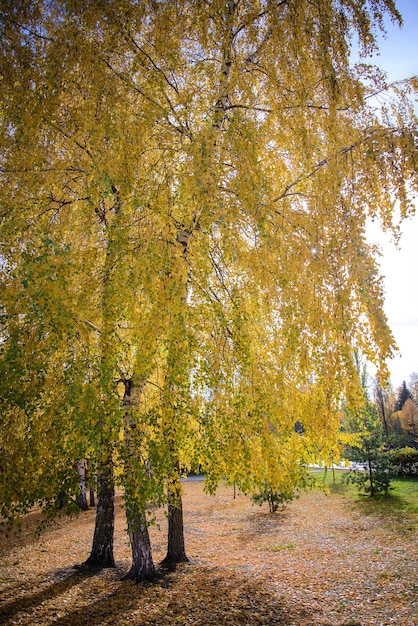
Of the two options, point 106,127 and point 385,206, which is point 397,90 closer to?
point 385,206

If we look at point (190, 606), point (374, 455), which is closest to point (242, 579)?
point (190, 606)

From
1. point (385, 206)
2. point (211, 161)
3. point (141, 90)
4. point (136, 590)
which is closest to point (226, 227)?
point (211, 161)

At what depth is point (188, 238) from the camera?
13.4ft

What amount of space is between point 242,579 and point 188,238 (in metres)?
6.46

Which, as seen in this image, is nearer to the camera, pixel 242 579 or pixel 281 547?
pixel 242 579

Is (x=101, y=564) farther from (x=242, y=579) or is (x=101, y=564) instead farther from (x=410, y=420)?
(x=410, y=420)

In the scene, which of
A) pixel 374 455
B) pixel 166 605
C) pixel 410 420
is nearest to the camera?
pixel 166 605

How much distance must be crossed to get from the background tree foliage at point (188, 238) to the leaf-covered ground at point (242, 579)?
2.21m

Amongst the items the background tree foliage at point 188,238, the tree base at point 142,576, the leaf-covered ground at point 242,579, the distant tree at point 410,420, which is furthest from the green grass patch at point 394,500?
the distant tree at point 410,420

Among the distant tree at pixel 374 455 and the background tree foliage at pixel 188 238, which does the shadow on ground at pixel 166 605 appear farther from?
the distant tree at pixel 374 455

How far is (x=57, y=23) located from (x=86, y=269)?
3.07 metres

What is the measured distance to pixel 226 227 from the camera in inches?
147

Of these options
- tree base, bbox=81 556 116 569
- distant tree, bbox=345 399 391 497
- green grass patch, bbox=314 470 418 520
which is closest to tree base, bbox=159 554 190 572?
tree base, bbox=81 556 116 569

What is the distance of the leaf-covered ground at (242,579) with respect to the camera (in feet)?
18.2
